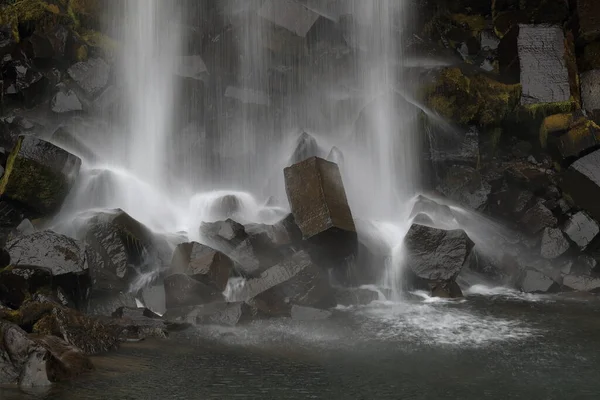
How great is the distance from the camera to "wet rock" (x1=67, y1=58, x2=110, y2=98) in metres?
17.6

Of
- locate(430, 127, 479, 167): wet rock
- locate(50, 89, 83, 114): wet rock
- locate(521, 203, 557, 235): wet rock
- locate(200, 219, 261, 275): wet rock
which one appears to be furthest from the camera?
locate(50, 89, 83, 114): wet rock

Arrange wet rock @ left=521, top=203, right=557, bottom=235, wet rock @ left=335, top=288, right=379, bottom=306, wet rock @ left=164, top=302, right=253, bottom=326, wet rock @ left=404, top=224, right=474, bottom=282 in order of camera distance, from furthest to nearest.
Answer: wet rock @ left=521, top=203, right=557, bottom=235 → wet rock @ left=404, top=224, right=474, bottom=282 → wet rock @ left=335, top=288, right=379, bottom=306 → wet rock @ left=164, top=302, right=253, bottom=326

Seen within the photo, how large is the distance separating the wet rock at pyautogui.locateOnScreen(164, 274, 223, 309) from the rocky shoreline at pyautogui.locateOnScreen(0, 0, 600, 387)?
2 cm

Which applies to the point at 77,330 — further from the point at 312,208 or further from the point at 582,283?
the point at 582,283

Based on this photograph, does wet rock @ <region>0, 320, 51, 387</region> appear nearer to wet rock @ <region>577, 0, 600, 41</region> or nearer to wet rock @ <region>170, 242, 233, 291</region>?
wet rock @ <region>170, 242, 233, 291</region>

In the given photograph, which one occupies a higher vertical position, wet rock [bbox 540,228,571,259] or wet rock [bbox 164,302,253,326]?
wet rock [bbox 540,228,571,259]

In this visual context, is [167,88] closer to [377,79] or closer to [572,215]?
[377,79]

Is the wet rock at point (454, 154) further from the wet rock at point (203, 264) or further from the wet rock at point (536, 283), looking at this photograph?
the wet rock at point (203, 264)

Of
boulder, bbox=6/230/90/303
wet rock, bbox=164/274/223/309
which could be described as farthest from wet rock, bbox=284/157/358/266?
boulder, bbox=6/230/90/303

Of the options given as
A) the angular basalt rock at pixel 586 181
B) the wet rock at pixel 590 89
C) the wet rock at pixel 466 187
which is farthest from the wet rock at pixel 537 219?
the wet rock at pixel 590 89

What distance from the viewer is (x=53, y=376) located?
5.59 m

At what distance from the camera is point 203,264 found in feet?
32.1

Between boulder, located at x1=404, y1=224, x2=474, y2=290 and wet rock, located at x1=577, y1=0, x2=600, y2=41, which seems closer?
boulder, located at x1=404, y1=224, x2=474, y2=290

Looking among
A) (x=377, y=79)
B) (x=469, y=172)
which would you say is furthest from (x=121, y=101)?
(x=469, y=172)
